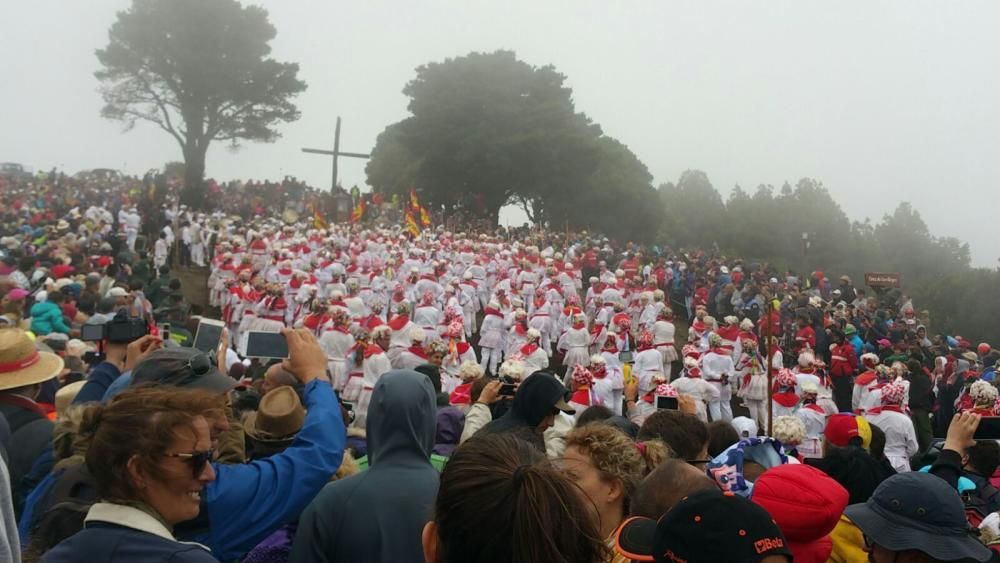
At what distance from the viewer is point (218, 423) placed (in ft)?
8.91

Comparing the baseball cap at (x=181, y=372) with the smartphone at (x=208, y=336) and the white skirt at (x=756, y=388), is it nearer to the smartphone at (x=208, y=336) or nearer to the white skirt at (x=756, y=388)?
the smartphone at (x=208, y=336)

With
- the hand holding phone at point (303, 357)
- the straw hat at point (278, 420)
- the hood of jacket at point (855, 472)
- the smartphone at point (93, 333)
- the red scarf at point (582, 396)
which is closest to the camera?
the hand holding phone at point (303, 357)

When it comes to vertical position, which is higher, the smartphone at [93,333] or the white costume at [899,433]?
the smartphone at [93,333]

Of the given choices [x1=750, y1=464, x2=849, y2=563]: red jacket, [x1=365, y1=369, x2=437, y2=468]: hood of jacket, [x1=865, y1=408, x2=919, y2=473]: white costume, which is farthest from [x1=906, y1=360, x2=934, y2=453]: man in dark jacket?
[x1=365, y1=369, x2=437, y2=468]: hood of jacket

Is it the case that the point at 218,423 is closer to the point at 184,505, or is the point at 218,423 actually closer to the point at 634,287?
the point at 184,505

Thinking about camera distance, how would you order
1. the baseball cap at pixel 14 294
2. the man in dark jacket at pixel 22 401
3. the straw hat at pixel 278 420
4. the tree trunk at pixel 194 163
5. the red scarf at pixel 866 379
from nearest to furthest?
the straw hat at pixel 278 420 → the man in dark jacket at pixel 22 401 → the baseball cap at pixel 14 294 → the red scarf at pixel 866 379 → the tree trunk at pixel 194 163

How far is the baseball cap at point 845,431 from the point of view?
17.8ft

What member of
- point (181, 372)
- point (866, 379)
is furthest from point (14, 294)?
point (866, 379)

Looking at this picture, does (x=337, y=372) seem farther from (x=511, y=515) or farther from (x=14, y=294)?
(x=511, y=515)

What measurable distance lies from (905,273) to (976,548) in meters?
57.9

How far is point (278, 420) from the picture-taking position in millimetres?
3562

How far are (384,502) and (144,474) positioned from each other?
91 cm

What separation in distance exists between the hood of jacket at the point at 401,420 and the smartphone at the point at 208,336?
1.28 metres

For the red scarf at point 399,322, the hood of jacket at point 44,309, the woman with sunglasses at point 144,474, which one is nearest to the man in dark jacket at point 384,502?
the woman with sunglasses at point 144,474
